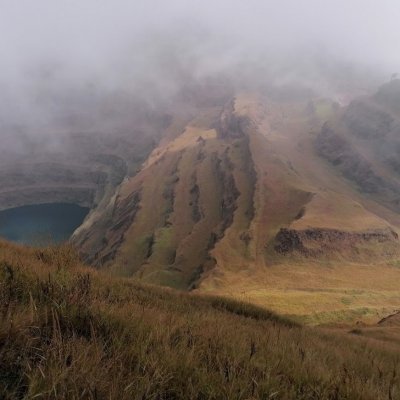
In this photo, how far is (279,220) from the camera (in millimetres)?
99938

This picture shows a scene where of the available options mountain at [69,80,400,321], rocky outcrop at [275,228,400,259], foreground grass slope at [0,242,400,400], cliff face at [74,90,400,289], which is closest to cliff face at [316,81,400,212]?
mountain at [69,80,400,321]

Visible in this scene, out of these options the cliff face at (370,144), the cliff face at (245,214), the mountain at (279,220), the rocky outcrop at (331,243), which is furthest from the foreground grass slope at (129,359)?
the cliff face at (370,144)

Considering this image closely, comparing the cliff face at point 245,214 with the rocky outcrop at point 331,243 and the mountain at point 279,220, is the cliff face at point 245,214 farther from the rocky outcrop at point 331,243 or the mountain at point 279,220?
the mountain at point 279,220

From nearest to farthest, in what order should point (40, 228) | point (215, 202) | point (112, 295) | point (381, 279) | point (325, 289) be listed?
point (112, 295) → point (40, 228) → point (325, 289) → point (381, 279) → point (215, 202)

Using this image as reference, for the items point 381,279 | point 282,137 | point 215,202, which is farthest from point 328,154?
point 381,279

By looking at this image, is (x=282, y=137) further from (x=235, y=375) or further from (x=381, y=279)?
(x=235, y=375)

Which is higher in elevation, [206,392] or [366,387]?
[206,392]

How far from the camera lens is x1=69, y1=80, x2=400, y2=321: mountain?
2837 inches

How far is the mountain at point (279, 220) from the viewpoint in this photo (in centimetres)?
7206

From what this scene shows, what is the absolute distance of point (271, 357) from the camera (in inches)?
217

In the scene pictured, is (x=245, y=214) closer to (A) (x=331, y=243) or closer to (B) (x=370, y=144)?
(A) (x=331, y=243)

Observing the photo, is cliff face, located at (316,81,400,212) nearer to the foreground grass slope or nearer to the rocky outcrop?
the rocky outcrop

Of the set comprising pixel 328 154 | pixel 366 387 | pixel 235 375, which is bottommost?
pixel 328 154

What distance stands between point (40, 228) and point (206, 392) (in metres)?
8.71
